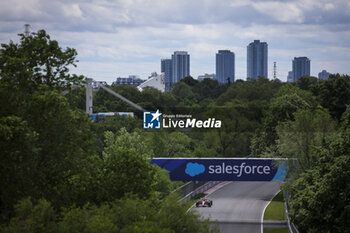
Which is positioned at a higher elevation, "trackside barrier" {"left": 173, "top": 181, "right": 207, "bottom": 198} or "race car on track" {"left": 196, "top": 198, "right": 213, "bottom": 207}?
"trackside barrier" {"left": 173, "top": 181, "right": 207, "bottom": 198}

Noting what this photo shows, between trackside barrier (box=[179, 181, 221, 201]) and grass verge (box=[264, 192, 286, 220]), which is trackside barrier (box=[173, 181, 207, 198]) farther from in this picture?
grass verge (box=[264, 192, 286, 220])

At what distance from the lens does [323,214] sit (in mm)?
29078

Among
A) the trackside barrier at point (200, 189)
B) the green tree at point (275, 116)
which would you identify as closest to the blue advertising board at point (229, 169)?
the trackside barrier at point (200, 189)

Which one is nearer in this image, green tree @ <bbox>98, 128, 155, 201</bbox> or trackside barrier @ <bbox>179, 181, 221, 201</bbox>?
green tree @ <bbox>98, 128, 155, 201</bbox>

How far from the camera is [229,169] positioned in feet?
142

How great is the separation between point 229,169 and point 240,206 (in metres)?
11.8

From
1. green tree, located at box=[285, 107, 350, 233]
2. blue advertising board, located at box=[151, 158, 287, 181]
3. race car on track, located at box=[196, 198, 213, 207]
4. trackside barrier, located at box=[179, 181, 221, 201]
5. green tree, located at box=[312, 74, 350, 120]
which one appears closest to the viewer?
green tree, located at box=[285, 107, 350, 233]

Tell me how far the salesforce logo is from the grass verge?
810 cm

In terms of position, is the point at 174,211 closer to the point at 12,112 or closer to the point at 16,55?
the point at 12,112

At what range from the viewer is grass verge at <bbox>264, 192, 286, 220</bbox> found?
47.3 m

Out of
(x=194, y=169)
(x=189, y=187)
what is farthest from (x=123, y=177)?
(x=189, y=187)

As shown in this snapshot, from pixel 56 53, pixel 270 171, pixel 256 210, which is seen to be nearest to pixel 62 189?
pixel 56 53

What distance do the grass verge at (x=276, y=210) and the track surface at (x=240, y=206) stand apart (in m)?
0.60

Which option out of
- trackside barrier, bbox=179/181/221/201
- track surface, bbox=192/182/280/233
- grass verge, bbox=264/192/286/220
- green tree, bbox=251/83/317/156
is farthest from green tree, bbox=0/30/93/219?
green tree, bbox=251/83/317/156
